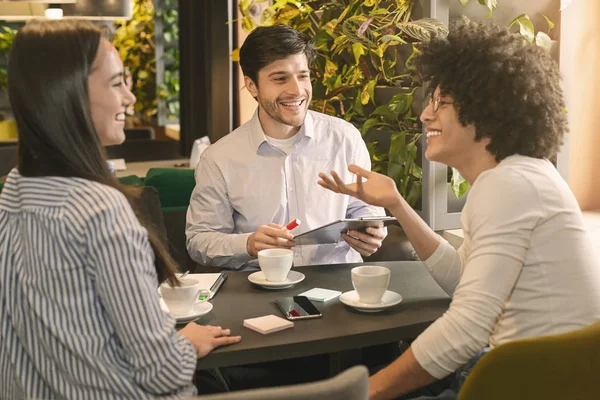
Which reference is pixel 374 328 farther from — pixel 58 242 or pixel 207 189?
pixel 207 189

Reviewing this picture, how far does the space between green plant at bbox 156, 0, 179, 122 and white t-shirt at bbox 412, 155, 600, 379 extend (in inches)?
182

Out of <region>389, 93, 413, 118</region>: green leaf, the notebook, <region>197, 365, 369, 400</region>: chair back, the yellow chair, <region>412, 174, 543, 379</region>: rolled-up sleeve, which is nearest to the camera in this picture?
<region>197, 365, 369, 400</region>: chair back

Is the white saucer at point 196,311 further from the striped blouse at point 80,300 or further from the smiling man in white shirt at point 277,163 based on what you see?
the smiling man in white shirt at point 277,163

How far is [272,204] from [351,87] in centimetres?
107

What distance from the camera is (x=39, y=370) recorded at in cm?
124

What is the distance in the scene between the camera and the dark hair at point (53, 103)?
1256mm

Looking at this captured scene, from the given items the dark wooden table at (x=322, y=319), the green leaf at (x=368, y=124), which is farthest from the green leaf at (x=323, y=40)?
the dark wooden table at (x=322, y=319)

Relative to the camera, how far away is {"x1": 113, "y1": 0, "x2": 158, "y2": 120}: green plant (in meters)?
5.78

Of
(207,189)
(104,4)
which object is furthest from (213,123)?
(207,189)

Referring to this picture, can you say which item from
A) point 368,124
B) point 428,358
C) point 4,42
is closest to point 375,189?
point 428,358

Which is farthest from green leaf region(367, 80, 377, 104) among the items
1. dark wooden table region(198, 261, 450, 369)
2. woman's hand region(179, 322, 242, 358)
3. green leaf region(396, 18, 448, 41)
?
woman's hand region(179, 322, 242, 358)

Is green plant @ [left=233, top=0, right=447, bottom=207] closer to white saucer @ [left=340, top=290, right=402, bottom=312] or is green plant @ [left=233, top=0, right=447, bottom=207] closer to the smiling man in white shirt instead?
the smiling man in white shirt

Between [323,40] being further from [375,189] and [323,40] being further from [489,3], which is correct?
[375,189]

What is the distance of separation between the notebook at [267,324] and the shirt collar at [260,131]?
102cm
